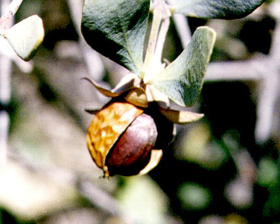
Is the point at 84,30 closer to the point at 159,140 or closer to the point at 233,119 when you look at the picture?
the point at 159,140

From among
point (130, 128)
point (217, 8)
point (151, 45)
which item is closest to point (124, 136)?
point (130, 128)

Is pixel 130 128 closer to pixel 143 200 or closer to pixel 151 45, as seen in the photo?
pixel 151 45

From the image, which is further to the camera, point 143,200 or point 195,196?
point 143,200

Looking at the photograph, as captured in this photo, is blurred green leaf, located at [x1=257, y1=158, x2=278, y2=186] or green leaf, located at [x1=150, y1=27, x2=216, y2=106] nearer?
green leaf, located at [x1=150, y1=27, x2=216, y2=106]

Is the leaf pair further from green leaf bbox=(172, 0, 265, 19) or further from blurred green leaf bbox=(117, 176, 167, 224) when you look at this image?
blurred green leaf bbox=(117, 176, 167, 224)

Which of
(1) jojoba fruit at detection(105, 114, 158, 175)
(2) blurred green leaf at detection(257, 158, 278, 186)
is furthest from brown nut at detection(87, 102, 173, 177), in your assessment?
(2) blurred green leaf at detection(257, 158, 278, 186)

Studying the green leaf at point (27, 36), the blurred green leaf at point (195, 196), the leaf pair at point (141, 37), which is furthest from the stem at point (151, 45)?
the blurred green leaf at point (195, 196)

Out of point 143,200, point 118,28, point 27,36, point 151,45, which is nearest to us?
point 27,36
